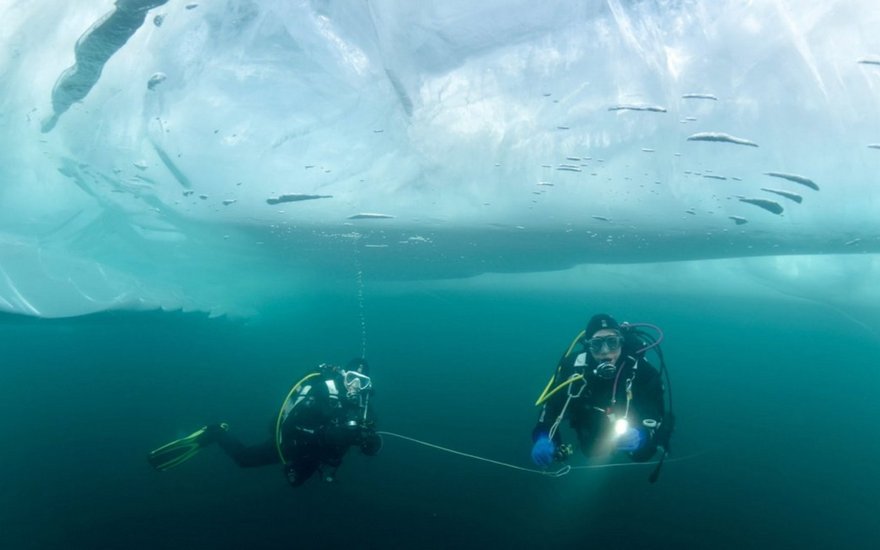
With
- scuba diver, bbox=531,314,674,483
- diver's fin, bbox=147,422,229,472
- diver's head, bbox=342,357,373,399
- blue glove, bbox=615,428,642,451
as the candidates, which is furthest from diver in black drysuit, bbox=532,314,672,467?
diver's fin, bbox=147,422,229,472

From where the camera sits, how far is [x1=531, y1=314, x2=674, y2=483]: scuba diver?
16.0 feet

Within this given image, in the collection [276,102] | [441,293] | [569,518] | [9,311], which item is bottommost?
[569,518]

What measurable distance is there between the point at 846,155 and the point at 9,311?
20495mm

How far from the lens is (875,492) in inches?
575

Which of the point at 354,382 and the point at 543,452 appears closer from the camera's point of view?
the point at 543,452

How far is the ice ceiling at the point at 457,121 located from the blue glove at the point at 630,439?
4.61 m

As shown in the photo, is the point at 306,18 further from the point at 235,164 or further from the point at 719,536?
the point at 719,536

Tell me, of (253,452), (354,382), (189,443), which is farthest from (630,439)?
(189,443)

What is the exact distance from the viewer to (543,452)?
4539 millimetres

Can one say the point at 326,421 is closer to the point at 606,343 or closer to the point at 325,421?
the point at 325,421

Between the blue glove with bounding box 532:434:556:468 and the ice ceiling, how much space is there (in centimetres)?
487

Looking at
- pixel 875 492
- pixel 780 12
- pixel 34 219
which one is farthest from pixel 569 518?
pixel 34 219

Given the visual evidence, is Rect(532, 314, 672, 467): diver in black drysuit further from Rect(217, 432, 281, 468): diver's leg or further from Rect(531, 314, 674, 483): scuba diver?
Rect(217, 432, 281, 468): diver's leg

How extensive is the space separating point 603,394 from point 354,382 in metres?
3.33
